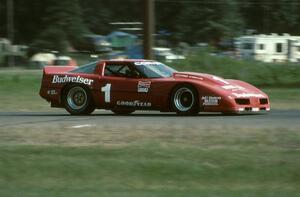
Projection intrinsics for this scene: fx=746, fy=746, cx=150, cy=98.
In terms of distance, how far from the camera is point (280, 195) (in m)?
7.78

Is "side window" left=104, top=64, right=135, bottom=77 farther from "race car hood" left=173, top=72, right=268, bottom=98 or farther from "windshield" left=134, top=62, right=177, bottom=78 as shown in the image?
"race car hood" left=173, top=72, right=268, bottom=98

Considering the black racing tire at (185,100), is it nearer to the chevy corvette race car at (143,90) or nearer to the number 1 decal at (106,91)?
the chevy corvette race car at (143,90)

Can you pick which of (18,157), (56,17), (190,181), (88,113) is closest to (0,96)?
(88,113)

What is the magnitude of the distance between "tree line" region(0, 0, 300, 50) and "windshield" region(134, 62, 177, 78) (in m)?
52.8

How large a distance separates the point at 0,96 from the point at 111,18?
240ft

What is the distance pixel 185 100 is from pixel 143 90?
0.94 metres

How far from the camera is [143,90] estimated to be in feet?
52.2

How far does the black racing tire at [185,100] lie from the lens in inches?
608

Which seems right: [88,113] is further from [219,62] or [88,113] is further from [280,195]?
[219,62]

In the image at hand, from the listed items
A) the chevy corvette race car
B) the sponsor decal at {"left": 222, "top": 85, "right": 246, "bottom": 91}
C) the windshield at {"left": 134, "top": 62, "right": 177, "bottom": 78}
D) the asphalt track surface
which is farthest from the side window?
the sponsor decal at {"left": 222, "top": 85, "right": 246, "bottom": 91}

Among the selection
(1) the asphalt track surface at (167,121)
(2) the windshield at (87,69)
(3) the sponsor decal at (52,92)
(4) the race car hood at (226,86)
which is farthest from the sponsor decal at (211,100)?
(3) the sponsor decal at (52,92)

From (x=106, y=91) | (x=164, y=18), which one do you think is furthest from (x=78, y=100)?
(x=164, y=18)

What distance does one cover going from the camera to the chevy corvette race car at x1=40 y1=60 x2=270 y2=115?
603 inches

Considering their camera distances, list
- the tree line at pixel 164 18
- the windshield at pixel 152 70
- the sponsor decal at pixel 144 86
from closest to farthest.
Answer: the sponsor decal at pixel 144 86
the windshield at pixel 152 70
the tree line at pixel 164 18
